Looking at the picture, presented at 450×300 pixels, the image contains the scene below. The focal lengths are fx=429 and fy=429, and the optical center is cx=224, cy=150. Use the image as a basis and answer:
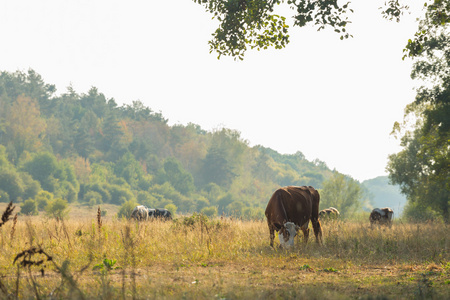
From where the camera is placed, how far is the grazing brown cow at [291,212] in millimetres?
12617

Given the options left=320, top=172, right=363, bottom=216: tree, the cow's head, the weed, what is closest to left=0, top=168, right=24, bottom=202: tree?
left=320, top=172, right=363, bottom=216: tree

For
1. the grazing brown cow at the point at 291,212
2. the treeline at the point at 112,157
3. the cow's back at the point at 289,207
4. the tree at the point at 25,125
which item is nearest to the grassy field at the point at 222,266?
the grazing brown cow at the point at 291,212

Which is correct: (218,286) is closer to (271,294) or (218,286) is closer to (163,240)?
(271,294)

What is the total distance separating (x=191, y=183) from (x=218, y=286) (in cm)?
11728

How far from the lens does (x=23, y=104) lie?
102812 mm

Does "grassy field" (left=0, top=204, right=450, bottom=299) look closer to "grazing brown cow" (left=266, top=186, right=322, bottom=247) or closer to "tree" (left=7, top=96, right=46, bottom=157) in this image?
"grazing brown cow" (left=266, top=186, right=322, bottom=247)

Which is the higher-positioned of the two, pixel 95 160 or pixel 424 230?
pixel 95 160

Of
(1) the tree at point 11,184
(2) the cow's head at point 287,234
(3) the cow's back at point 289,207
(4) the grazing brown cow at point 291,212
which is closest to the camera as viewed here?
(2) the cow's head at point 287,234

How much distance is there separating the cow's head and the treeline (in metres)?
68.4

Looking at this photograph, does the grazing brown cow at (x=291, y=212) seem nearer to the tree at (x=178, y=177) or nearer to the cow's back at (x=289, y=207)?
the cow's back at (x=289, y=207)

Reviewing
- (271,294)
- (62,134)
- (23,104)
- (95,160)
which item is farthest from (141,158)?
(271,294)

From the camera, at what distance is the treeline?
317ft

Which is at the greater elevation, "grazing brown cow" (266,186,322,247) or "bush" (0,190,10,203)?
"bush" (0,190,10,203)

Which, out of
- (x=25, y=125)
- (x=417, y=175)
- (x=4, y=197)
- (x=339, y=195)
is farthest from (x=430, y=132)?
(x=25, y=125)
